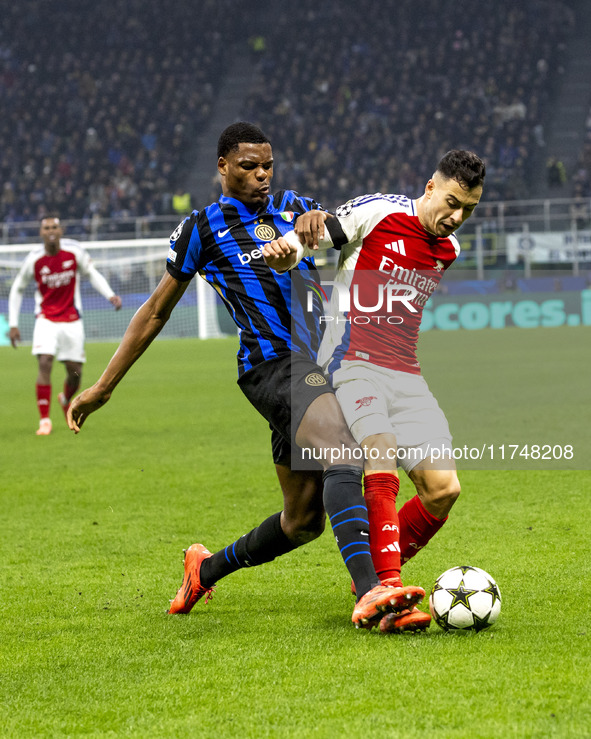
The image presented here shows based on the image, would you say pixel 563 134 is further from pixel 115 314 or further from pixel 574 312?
pixel 115 314

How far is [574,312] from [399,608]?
19.8 metres

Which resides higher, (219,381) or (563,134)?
(563,134)

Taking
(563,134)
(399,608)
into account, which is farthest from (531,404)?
(563,134)

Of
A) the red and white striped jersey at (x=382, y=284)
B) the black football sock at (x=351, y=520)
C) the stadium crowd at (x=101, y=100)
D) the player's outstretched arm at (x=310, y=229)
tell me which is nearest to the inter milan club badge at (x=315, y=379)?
the red and white striped jersey at (x=382, y=284)

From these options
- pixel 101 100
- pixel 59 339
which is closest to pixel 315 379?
pixel 59 339

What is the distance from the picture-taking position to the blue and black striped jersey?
3969 millimetres

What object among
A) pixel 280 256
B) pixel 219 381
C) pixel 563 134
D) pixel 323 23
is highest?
pixel 323 23

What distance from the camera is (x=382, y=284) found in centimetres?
411

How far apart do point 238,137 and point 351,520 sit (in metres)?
1.59

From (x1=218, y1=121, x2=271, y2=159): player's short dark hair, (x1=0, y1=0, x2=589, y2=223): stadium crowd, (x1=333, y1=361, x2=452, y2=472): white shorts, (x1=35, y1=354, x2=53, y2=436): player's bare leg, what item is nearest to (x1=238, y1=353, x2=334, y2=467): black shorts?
(x1=333, y1=361, x2=452, y2=472): white shorts

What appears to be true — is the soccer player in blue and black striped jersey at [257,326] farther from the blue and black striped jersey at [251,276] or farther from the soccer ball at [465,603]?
the soccer ball at [465,603]

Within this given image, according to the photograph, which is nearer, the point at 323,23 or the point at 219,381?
the point at 219,381

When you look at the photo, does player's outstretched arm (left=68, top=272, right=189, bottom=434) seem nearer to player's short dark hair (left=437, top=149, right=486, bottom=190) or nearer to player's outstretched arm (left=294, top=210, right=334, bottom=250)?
player's outstretched arm (left=294, top=210, right=334, bottom=250)

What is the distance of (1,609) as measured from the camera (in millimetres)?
4250
